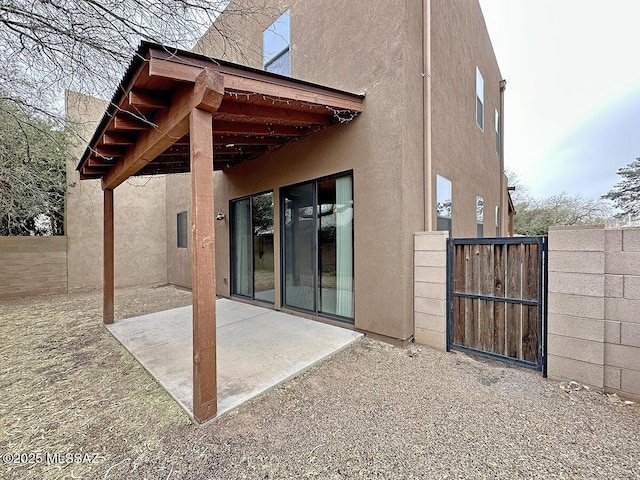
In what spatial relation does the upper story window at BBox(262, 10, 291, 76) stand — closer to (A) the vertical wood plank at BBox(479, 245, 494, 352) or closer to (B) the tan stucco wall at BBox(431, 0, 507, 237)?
(B) the tan stucco wall at BBox(431, 0, 507, 237)

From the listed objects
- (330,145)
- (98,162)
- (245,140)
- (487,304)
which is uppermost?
(245,140)

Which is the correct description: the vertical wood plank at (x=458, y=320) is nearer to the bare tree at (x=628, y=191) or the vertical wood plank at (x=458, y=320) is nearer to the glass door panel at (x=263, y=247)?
the glass door panel at (x=263, y=247)

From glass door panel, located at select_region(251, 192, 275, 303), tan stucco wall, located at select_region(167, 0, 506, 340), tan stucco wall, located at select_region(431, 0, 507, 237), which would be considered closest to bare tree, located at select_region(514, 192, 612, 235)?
tan stucco wall, located at select_region(431, 0, 507, 237)

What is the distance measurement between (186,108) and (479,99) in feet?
23.7

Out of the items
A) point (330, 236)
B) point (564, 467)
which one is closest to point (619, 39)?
point (330, 236)

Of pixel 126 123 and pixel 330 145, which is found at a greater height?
pixel 330 145

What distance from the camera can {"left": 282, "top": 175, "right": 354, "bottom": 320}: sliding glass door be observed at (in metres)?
4.34

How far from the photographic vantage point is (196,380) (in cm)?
224

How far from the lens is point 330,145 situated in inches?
170

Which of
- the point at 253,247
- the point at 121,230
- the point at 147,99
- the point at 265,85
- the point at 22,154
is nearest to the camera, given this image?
the point at 147,99

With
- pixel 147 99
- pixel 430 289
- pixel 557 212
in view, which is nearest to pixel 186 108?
pixel 147 99

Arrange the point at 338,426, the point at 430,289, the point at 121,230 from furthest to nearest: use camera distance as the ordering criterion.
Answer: the point at 121,230 < the point at 430,289 < the point at 338,426

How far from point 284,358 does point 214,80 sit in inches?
112

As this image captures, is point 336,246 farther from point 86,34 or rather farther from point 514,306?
point 86,34
